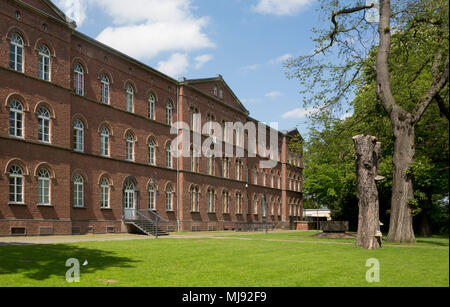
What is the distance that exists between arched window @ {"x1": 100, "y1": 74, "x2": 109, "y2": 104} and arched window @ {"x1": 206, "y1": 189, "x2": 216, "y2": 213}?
1602cm

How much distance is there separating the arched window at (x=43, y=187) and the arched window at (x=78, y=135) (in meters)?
3.30

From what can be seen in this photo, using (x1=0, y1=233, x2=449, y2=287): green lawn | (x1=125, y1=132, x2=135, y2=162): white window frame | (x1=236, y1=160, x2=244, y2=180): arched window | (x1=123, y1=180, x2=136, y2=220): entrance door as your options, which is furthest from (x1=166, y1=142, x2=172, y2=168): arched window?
(x1=0, y1=233, x2=449, y2=287): green lawn

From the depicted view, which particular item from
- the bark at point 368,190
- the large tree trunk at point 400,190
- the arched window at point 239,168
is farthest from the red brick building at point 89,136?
the large tree trunk at point 400,190

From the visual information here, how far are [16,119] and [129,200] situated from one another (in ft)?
37.2

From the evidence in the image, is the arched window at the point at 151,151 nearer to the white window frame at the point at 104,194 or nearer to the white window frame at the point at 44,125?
the white window frame at the point at 104,194

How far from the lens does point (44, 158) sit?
1049 inches

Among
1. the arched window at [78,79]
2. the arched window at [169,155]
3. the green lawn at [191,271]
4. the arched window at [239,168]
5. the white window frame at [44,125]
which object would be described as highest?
the arched window at [78,79]

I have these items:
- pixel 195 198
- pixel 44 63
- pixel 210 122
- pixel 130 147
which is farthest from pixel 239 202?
pixel 44 63

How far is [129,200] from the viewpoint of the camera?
112ft

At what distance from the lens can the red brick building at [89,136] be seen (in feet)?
82.8
